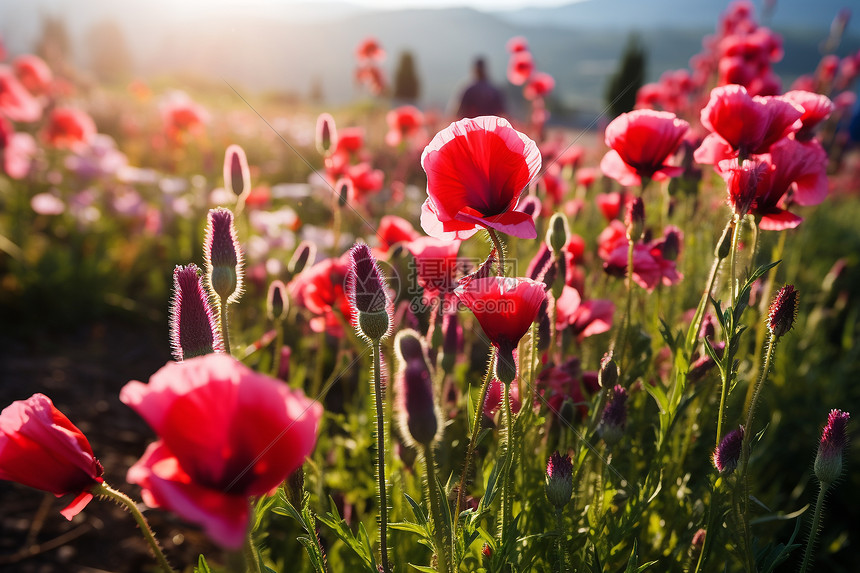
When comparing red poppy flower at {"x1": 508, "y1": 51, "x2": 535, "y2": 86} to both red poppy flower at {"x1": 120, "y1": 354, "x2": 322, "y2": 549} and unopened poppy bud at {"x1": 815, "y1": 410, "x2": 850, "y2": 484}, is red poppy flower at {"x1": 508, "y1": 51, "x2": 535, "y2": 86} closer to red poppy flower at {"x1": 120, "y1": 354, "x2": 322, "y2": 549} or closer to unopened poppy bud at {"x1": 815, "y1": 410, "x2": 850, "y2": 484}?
unopened poppy bud at {"x1": 815, "y1": 410, "x2": 850, "y2": 484}

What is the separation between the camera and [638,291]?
2.23 meters

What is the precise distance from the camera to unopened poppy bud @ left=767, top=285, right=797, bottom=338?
1.25 metres

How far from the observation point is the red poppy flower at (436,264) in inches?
62.1

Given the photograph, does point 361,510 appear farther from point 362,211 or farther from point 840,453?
point 362,211

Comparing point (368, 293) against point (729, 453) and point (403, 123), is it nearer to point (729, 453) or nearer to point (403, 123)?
point (729, 453)

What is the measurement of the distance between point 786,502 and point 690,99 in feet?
15.6

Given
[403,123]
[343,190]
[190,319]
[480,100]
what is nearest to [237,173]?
[343,190]

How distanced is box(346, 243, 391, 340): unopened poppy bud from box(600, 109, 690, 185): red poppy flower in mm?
870

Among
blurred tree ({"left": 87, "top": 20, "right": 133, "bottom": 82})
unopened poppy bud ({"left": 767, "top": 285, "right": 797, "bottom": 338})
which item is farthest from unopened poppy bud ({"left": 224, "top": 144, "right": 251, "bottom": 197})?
blurred tree ({"left": 87, "top": 20, "right": 133, "bottom": 82})

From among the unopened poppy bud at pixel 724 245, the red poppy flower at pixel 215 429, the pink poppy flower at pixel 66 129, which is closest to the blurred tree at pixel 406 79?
the pink poppy flower at pixel 66 129

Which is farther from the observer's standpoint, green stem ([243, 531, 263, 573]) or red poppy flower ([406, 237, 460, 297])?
red poppy flower ([406, 237, 460, 297])

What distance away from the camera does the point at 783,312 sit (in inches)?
49.3

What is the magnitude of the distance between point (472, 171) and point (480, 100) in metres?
5.05

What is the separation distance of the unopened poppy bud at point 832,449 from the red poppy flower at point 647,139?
2.53 feet
